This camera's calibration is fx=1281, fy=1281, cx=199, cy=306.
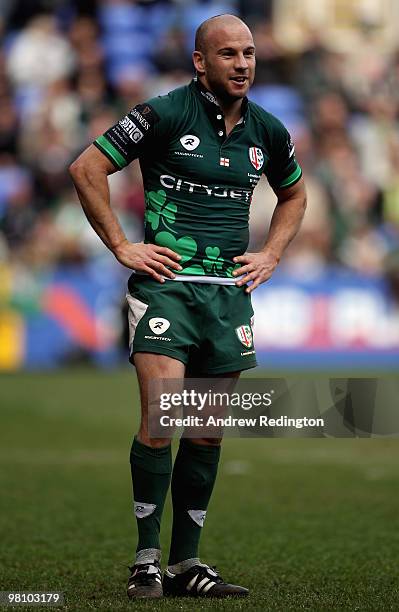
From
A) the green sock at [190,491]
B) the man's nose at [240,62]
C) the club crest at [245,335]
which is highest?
the man's nose at [240,62]

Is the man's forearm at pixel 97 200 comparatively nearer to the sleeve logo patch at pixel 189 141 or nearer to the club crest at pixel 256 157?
the sleeve logo patch at pixel 189 141

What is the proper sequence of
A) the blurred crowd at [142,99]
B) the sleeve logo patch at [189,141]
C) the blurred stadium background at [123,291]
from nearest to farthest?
the sleeve logo patch at [189,141] → the blurred stadium background at [123,291] → the blurred crowd at [142,99]

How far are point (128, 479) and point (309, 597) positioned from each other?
403cm

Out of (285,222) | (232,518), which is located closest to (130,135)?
(285,222)

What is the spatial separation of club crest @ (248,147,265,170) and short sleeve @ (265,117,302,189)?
10 centimetres

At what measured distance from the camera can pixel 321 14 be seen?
23359 millimetres

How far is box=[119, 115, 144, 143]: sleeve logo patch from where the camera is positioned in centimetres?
470

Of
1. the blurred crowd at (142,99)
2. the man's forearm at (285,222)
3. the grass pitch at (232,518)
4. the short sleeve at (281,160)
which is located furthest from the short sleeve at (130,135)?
the blurred crowd at (142,99)

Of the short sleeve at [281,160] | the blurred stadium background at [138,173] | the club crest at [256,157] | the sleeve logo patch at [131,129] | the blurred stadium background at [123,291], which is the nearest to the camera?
the sleeve logo patch at [131,129]

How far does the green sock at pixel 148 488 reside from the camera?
4.78 meters

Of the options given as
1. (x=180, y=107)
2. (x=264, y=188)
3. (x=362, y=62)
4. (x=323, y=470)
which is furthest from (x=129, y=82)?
(x=180, y=107)

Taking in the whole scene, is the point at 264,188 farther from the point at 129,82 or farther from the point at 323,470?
the point at 323,470

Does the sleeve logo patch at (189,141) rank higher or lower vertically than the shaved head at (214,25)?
lower

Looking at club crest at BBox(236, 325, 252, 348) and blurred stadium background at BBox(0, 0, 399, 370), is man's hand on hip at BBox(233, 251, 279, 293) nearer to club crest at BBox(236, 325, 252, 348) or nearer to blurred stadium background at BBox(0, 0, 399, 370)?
club crest at BBox(236, 325, 252, 348)
